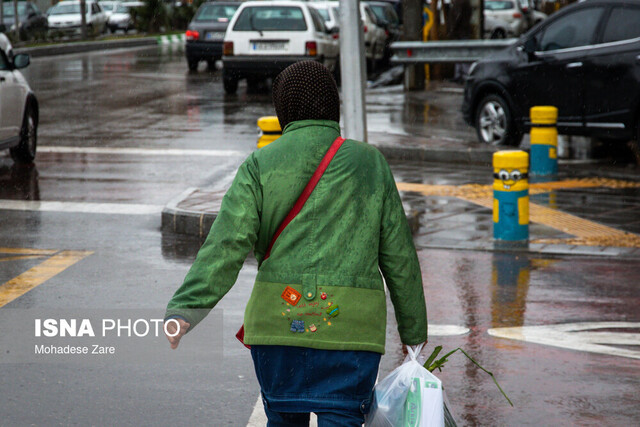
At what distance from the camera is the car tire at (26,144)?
13.1 metres

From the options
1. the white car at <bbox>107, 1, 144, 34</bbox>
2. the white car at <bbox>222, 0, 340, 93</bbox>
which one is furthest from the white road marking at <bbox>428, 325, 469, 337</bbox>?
the white car at <bbox>107, 1, 144, 34</bbox>

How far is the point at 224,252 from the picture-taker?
3291 mm

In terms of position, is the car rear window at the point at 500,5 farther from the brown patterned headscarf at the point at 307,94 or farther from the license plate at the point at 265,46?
the brown patterned headscarf at the point at 307,94

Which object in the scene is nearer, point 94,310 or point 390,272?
point 390,272

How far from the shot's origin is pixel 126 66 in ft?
94.7

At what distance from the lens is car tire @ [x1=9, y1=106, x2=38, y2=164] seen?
43.0 feet

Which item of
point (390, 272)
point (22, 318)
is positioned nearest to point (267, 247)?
point (390, 272)

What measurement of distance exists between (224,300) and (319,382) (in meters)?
3.83

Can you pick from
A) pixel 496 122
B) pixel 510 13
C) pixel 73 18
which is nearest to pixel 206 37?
pixel 496 122

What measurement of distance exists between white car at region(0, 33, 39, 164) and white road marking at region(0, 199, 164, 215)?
77.1 inches

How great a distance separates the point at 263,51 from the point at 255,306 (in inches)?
723

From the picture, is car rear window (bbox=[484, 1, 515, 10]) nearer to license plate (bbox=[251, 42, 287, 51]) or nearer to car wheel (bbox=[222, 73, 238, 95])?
car wheel (bbox=[222, 73, 238, 95])

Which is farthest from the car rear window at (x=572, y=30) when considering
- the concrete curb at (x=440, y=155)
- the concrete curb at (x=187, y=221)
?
the concrete curb at (x=187, y=221)

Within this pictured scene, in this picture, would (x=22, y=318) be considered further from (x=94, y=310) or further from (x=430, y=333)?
(x=430, y=333)
